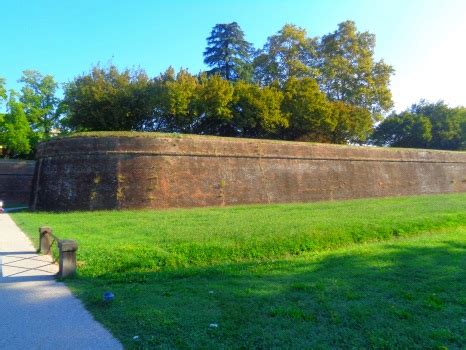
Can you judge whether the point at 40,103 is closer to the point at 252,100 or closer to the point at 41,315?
the point at 252,100

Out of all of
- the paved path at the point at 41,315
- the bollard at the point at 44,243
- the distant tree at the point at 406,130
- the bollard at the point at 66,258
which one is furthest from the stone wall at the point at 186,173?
the distant tree at the point at 406,130

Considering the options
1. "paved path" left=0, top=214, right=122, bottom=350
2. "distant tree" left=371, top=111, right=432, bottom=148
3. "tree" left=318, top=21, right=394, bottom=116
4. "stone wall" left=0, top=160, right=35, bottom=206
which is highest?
"tree" left=318, top=21, right=394, bottom=116

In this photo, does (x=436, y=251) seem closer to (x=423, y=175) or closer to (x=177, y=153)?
(x=177, y=153)

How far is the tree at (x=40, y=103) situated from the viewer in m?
29.9

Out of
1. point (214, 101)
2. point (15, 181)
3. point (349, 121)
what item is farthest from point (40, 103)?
point (349, 121)

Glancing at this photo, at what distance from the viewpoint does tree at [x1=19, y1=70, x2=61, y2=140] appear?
29859mm

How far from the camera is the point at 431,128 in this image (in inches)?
1436

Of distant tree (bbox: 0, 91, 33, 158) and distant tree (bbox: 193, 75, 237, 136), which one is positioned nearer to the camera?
distant tree (bbox: 193, 75, 237, 136)

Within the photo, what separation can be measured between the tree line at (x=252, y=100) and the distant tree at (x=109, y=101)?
5 centimetres

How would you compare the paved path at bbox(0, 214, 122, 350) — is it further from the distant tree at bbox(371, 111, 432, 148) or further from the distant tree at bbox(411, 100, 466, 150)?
the distant tree at bbox(411, 100, 466, 150)

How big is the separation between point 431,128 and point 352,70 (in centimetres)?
1194

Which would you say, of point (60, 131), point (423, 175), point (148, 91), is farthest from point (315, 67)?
point (60, 131)

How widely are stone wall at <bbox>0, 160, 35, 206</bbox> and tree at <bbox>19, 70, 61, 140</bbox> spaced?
663 centimetres

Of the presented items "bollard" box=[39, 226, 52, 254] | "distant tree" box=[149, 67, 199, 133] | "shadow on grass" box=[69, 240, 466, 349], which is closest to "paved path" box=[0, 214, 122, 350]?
"shadow on grass" box=[69, 240, 466, 349]
